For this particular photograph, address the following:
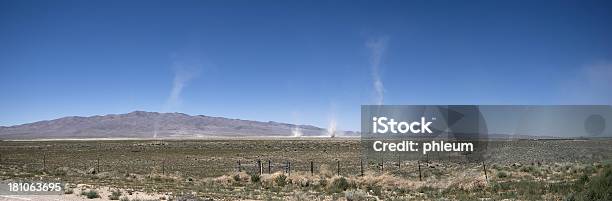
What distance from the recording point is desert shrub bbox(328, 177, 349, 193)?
24.3 metres

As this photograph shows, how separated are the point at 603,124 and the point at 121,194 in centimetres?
5889

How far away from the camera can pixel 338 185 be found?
25.3 meters

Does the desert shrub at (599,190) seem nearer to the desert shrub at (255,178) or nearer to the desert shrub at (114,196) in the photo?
the desert shrub at (255,178)

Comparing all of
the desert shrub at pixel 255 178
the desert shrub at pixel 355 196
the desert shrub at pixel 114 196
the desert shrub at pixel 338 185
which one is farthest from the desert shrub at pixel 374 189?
the desert shrub at pixel 114 196

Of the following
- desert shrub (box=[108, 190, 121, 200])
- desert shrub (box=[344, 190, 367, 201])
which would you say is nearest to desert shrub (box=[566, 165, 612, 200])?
desert shrub (box=[344, 190, 367, 201])

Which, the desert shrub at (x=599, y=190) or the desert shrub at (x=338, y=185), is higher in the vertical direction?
the desert shrub at (x=599, y=190)

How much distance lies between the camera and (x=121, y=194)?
839 inches

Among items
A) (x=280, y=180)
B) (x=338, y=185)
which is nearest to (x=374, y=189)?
(x=338, y=185)

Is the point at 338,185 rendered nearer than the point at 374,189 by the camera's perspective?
No

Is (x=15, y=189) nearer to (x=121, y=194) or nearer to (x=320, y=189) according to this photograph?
(x=121, y=194)

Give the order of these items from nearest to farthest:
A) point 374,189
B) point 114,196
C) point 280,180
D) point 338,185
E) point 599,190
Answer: point 599,190, point 114,196, point 374,189, point 338,185, point 280,180

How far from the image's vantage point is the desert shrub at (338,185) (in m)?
24.3

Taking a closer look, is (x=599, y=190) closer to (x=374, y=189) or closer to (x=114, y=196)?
(x=374, y=189)

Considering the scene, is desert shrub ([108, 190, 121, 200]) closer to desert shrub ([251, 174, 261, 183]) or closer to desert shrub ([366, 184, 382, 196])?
desert shrub ([251, 174, 261, 183])
